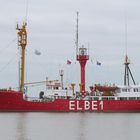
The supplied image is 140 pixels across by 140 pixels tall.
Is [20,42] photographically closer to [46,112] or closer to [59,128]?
[46,112]

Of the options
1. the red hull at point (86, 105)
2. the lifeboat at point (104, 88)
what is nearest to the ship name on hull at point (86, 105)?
the red hull at point (86, 105)

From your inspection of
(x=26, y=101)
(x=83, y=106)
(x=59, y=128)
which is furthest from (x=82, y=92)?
(x=59, y=128)

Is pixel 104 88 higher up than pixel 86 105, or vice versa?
pixel 104 88

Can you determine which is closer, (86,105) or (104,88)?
(86,105)

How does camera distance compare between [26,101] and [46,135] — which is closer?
[46,135]

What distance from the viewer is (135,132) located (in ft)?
141

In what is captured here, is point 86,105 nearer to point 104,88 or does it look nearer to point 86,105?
point 86,105

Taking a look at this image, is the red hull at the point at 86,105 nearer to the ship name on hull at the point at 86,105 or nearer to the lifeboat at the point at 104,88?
the ship name on hull at the point at 86,105

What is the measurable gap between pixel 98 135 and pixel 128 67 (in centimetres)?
3913

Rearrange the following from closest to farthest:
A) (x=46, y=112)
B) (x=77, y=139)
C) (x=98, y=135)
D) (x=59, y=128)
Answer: (x=77, y=139) < (x=98, y=135) < (x=59, y=128) < (x=46, y=112)

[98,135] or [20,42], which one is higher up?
[20,42]

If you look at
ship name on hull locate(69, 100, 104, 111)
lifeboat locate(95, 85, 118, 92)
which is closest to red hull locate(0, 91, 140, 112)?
ship name on hull locate(69, 100, 104, 111)

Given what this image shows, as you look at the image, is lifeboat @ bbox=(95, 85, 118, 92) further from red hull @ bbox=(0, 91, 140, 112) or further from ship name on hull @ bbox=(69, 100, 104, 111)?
ship name on hull @ bbox=(69, 100, 104, 111)

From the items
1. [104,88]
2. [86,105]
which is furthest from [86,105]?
A: [104,88]
